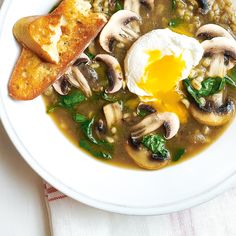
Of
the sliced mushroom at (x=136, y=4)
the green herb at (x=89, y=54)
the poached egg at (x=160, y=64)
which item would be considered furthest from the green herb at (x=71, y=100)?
the sliced mushroom at (x=136, y=4)

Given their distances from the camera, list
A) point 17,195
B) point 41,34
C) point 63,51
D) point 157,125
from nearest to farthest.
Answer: point 41,34
point 63,51
point 157,125
point 17,195

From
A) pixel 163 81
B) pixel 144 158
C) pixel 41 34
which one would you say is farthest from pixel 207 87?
pixel 41 34

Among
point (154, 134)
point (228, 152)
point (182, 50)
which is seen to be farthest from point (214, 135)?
point (182, 50)

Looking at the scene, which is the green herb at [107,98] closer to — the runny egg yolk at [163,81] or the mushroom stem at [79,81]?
the mushroom stem at [79,81]

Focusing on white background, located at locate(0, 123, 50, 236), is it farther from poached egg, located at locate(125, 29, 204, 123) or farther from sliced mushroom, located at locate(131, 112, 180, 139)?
poached egg, located at locate(125, 29, 204, 123)

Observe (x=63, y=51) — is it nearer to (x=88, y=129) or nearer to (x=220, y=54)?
(x=88, y=129)

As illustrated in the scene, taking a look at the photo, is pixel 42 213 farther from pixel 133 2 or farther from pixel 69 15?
pixel 133 2
